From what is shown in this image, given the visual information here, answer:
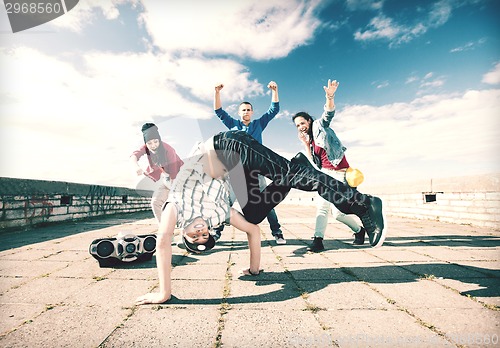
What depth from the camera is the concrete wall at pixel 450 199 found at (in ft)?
17.5

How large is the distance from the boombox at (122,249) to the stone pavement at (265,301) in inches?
4.0

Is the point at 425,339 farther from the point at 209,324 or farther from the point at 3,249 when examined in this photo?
the point at 3,249

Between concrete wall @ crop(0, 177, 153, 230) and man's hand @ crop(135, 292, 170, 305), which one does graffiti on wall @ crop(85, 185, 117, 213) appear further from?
man's hand @ crop(135, 292, 170, 305)

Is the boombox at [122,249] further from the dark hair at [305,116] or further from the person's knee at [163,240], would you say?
the dark hair at [305,116]

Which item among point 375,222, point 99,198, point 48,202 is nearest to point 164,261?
point 375,222

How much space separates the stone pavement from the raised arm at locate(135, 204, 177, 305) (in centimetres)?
7

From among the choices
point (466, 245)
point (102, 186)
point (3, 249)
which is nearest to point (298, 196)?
point (102, 186)

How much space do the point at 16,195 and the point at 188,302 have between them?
20.1ft

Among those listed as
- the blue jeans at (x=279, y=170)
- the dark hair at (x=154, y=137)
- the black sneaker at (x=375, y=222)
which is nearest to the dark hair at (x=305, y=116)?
the blue jeans at (x=279, y=170)

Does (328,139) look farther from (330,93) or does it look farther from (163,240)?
(163,240)

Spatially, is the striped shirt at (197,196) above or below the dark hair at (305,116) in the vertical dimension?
below

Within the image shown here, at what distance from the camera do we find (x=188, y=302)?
199 cm

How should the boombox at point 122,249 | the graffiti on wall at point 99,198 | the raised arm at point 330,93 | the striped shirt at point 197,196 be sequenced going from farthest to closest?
the graffiti on wall at point 99,198 → the raised arm at point 330,93 → the boombox at point 122,249 → the striped shirt at point 197,196

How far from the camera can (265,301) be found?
1999 mm
